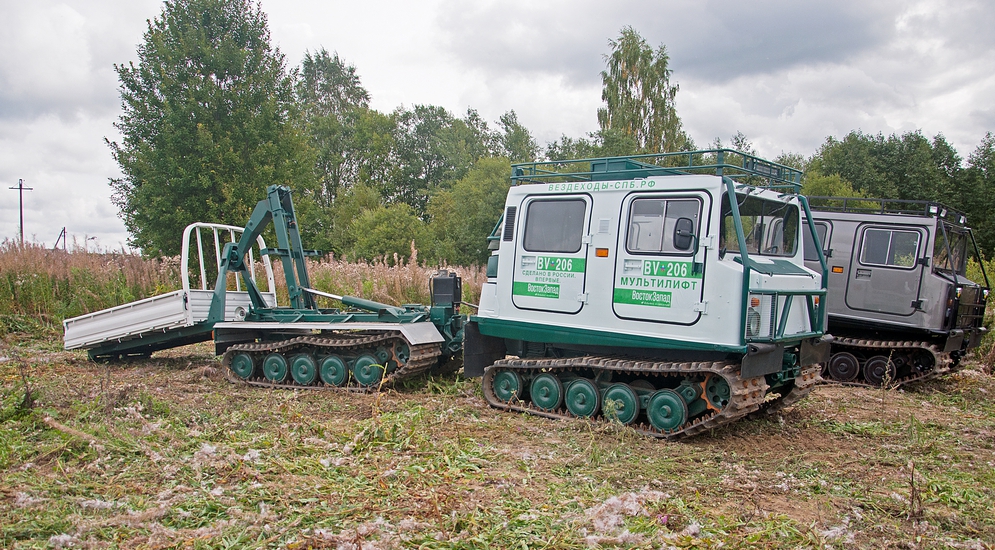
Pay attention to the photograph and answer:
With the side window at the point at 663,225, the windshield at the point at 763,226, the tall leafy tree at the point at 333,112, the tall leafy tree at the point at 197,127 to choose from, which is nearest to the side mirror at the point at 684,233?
the side window at the point at 663,225

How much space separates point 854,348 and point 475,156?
43.7 metres

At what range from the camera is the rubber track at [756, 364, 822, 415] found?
25.0 feet

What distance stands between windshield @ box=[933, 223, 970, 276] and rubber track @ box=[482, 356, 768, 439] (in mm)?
5970

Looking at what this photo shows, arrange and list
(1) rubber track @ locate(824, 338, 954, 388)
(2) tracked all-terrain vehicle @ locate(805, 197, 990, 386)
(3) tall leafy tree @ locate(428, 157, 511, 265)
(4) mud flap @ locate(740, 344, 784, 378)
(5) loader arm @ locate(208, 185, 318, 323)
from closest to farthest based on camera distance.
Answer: (4) mud flap @ locate(740, 344, 784, 378) < (5) loader arm @ locate(208, 185, 318, 323) < (1) rubber track @ locate(824, 338, 954, 388) < (2) tracked all-terrain vehicle @ locate(805, 197, 990, 386) < (3) tall leafy tree @ locate(428, 157, 511, 265)

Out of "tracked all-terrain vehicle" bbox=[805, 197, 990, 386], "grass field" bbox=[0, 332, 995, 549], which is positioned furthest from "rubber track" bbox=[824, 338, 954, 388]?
"grass field" bbox=[0, 332, 995, 549]

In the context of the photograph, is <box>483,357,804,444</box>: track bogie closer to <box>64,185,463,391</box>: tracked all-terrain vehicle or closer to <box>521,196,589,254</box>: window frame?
<box>521,196,589,254</box>: window frame

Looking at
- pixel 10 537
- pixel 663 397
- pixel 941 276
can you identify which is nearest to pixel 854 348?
pixel 941 276

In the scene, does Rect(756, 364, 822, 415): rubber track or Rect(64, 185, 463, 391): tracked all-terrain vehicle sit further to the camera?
Rect(64, 185, 463, 391): tracked all-terrain vehicle

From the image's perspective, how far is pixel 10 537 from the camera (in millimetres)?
3885

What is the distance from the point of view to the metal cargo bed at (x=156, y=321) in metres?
10.0

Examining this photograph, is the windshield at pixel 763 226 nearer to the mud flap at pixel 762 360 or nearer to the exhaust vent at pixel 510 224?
the mud flap at pixel 762 360

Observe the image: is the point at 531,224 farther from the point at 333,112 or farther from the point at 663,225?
the point at 333,112

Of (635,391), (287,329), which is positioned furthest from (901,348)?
(287,329)

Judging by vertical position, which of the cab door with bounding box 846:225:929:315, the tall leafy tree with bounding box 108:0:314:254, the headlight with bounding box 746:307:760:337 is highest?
the tall leafy tree with bounding box 108:0:314:254
